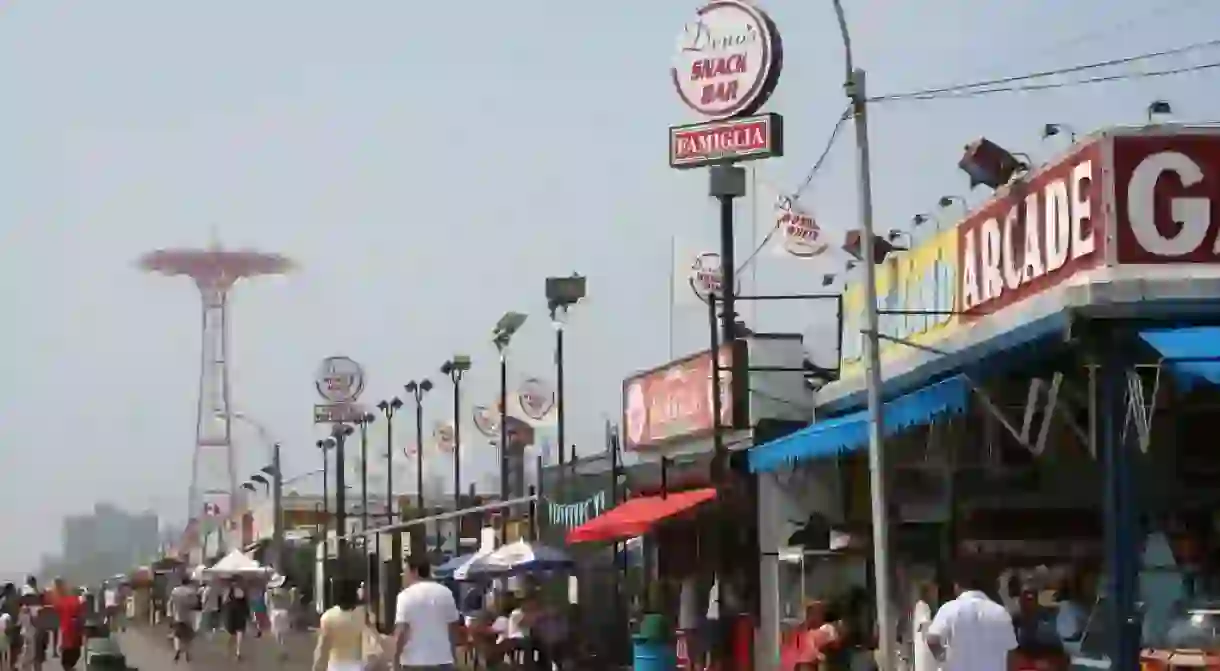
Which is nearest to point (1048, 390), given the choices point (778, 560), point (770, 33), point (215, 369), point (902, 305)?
point (902, 305)

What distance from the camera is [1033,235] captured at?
18.3 m

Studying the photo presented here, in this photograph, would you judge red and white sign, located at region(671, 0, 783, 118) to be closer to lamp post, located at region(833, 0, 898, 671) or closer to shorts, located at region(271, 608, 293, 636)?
lamp post, located at region(833, 0, 898, 671)

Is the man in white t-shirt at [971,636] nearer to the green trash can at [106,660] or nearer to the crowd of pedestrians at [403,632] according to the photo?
the crowd of pedestrians at [403,632]

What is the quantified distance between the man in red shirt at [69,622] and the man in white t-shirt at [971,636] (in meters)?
19.6

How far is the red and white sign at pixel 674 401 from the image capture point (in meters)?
27.1

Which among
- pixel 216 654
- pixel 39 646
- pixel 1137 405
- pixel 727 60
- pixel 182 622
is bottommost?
pixel 216 654

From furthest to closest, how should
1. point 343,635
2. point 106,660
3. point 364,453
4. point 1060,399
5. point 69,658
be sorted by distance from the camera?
point 364,453, point 69,658, point 106,660, point 1060,399, point 343,635

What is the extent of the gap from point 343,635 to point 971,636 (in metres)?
4.84

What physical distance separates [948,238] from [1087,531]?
4.50 metres

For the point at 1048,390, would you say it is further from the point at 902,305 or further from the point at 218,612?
the point at 218,612

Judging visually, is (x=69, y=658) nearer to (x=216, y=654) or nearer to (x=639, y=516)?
(x=639, y=516)

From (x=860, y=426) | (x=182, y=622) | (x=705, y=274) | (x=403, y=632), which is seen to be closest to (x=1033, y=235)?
(x=860, y=426)

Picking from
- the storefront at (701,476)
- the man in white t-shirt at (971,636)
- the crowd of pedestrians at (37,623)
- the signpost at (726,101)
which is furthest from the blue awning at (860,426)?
the crowd of pedestrians at (37,623)

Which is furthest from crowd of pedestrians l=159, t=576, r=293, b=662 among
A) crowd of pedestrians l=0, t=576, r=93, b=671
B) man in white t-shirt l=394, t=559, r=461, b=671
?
man in white t-shirt l=394, t=559, r=461, b=671
